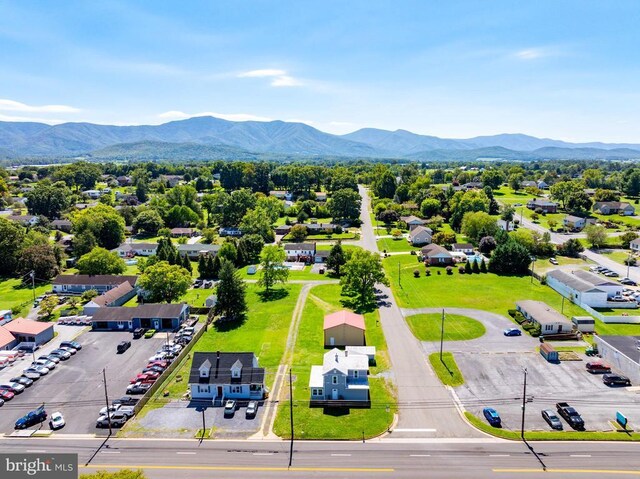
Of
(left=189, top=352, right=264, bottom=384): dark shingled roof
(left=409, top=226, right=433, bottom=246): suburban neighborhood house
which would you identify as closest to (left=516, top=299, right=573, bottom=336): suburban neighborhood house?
(left=189, top=352, right=264, bottom=384): dark shingled roof

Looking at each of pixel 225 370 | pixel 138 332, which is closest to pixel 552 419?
pixel 225 370

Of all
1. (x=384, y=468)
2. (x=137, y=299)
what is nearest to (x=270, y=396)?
(x=384, y=468)

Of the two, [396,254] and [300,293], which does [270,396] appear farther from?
[396,254]

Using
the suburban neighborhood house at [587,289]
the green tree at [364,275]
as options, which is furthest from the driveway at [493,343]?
the green tree at [364,275]

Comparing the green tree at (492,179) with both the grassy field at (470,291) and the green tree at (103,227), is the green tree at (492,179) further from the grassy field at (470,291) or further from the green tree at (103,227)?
the green tree at (103,227)

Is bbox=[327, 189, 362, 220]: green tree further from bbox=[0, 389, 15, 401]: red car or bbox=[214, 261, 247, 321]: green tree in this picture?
bbox=[0, 389, 15, 401]: red car
